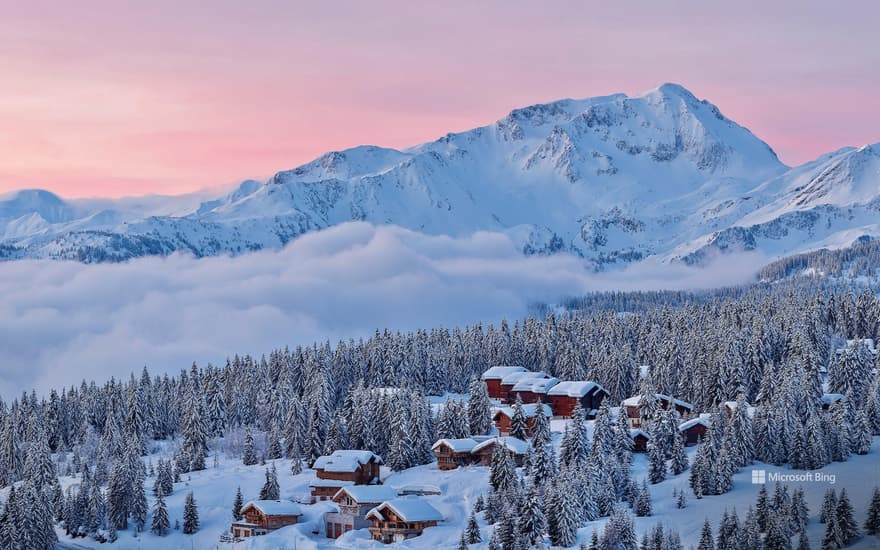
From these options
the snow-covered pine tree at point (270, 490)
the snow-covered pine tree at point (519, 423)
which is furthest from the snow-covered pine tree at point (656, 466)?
the snow-covered pine tree at point (270, 490)

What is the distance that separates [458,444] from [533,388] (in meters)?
34.4

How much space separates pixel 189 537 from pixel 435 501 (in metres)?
28.0

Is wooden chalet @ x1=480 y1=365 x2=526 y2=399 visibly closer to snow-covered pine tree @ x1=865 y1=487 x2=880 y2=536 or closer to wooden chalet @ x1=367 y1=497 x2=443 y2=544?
wooden chalet @ x1=367 y1=497 x2=443 y2=544

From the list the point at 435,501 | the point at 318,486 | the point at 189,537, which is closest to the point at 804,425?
the point at 435,501

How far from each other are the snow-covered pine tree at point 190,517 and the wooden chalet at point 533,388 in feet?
181

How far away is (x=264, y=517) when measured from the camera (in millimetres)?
139750

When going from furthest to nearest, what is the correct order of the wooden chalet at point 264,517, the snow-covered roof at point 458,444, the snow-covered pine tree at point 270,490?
the snow-covered roof at point 458,444
the snow-covered pine tree at point 270,490
the wooden chalet at point 264,517

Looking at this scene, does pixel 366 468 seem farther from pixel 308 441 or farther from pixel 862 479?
pixel 862 479

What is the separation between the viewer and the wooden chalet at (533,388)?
18450cm

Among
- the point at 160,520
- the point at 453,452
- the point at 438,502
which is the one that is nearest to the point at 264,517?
the point at 160,520

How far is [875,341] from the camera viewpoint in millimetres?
193125

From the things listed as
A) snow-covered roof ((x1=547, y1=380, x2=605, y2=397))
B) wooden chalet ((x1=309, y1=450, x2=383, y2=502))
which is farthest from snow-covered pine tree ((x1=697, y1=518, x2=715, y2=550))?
snow-covered roof ((x1=547, y1=380, x2=605, y2=397))

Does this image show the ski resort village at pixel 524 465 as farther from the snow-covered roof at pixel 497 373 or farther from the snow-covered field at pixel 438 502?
the snow-covered roof at pixel 497 373

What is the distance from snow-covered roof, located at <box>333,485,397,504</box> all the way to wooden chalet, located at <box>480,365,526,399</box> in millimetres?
54800
